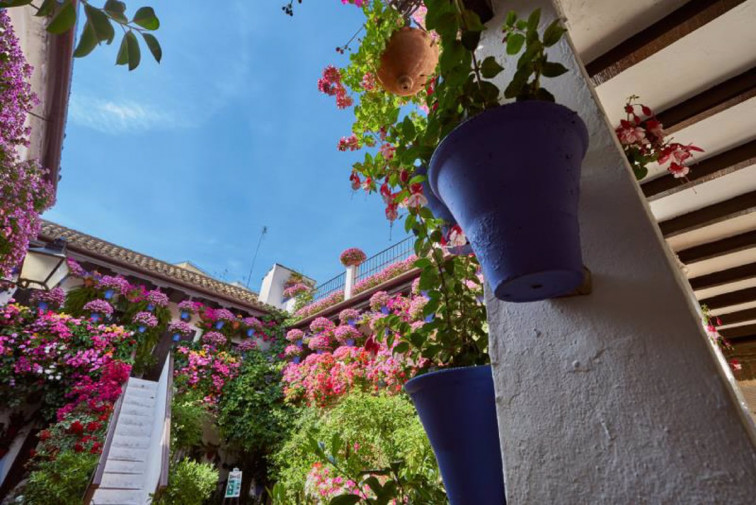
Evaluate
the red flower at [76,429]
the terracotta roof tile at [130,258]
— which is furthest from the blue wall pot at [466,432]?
the terracotta roof tile at [130,258]

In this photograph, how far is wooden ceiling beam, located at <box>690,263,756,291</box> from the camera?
9.71 feet

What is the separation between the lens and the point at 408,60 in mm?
1524

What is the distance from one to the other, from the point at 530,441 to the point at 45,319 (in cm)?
894

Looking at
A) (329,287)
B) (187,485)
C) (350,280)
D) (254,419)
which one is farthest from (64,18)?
(329,287)

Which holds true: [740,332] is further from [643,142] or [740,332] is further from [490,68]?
[490,68]

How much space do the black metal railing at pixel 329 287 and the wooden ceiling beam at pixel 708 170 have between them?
9.63 metres

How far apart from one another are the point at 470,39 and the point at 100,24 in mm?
796

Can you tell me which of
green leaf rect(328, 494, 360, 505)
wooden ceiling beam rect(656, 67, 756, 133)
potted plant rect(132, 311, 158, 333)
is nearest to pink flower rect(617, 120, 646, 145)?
wooden ceiling beam rect(656, 67, 756, 133)

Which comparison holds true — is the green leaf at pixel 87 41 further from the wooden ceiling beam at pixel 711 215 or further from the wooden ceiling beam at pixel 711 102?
the wooden ceiling beam at pixel 711 215

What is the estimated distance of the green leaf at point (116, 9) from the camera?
79cm

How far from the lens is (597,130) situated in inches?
31.5

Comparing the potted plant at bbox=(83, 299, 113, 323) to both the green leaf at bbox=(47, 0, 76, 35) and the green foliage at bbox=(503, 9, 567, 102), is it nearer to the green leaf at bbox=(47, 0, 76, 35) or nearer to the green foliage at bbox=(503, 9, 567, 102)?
the green leaf at bbox=(47, 0, 76, 35)

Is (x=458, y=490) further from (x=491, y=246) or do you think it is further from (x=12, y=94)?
(x=12, y=94)

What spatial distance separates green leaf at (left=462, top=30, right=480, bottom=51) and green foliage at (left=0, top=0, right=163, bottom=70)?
A: 2.32 ft
